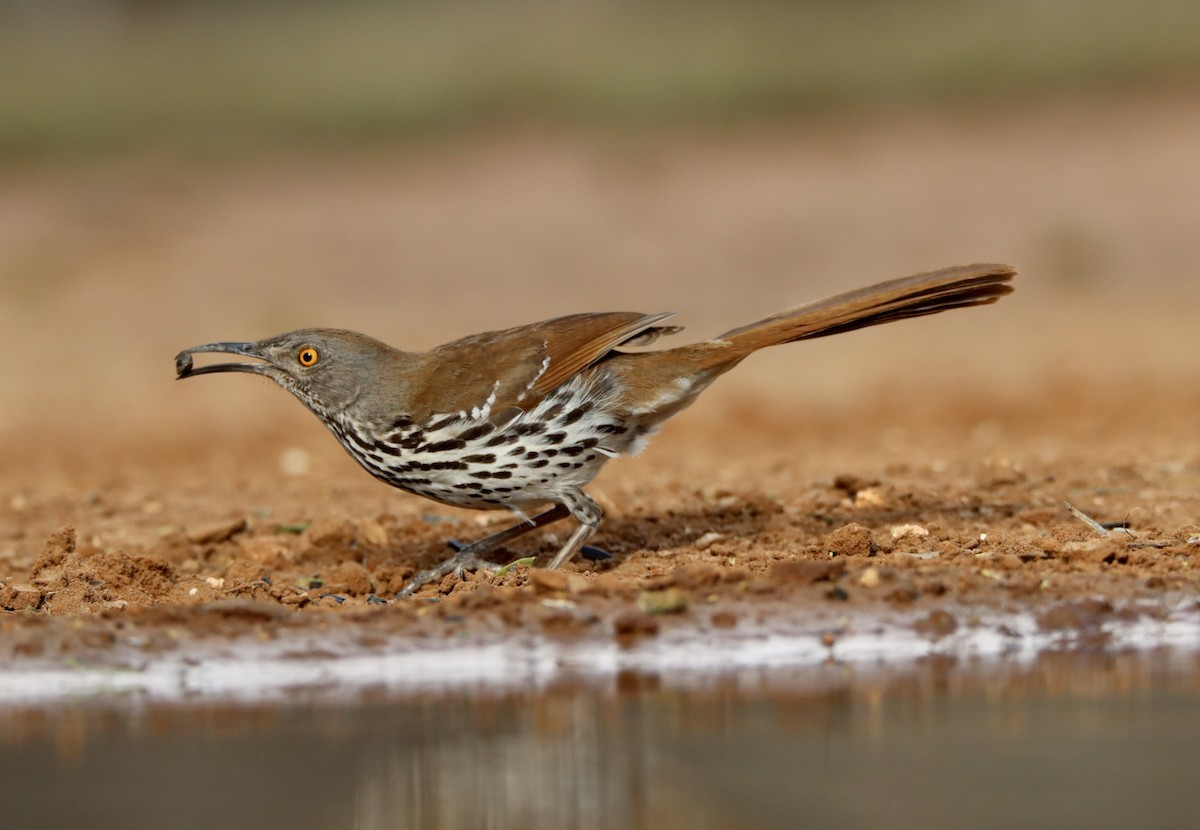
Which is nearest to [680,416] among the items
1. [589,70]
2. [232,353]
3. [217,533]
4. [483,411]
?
[217,533]

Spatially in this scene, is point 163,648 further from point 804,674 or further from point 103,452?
point 103,452

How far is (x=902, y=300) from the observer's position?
532 cm

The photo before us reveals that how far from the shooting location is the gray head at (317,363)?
214 inches

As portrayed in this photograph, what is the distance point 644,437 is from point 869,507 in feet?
3.31

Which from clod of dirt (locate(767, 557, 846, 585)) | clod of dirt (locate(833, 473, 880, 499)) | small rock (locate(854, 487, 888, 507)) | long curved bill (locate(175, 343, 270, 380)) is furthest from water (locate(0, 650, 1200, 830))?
clod of dirt (locate(833, 473, 880, 499))

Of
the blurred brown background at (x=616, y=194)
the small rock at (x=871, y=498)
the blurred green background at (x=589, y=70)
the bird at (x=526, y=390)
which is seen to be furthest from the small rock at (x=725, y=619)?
the blurred green background at (x=589, y=70)

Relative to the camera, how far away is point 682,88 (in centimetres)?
1681

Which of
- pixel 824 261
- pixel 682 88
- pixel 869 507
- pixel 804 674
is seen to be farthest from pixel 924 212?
pixel 804 674

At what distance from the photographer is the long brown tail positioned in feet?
17.4

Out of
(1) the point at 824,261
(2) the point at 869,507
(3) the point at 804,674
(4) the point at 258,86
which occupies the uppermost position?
(4) the point at 258,86

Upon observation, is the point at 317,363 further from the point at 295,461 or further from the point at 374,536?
the point at 295,461

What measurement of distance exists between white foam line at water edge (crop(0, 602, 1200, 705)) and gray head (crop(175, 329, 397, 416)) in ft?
4.59

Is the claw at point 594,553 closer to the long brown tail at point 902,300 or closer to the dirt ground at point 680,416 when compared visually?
the dirt ground at point 680,416

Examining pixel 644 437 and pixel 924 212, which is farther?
pixel 924 212
